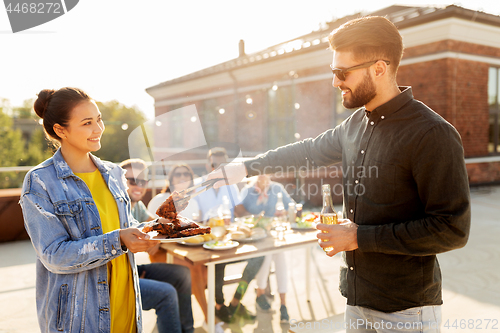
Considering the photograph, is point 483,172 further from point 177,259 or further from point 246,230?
point 177,259

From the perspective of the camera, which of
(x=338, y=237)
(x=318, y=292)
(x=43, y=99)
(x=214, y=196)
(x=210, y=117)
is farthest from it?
(x=210, y=117)

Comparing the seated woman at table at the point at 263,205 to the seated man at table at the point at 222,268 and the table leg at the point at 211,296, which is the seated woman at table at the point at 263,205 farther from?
the table leg at the point at 211,296

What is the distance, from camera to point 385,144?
1387mm

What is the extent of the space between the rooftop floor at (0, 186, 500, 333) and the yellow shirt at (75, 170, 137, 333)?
3.76ft

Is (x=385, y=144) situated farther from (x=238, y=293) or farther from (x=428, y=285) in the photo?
(x=238, y=293)

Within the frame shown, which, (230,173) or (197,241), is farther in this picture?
(197,241)

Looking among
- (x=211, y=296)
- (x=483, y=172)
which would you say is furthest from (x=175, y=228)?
(x=483, y=172)

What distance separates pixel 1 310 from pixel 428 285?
4.13 meters

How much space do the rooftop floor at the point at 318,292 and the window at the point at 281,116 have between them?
7.56 metres

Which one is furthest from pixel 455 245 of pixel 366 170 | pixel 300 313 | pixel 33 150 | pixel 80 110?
pixel 33 150

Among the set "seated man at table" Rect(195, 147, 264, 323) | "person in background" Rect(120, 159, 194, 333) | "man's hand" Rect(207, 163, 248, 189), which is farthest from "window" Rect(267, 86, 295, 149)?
A: "man's hand" Rect(207, 163, 248, 189)

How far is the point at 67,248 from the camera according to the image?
1.47 m

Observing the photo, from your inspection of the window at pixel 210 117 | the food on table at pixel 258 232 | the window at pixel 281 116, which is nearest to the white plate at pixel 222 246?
the food on table at pixel 258 232

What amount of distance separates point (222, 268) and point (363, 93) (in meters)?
2.65
